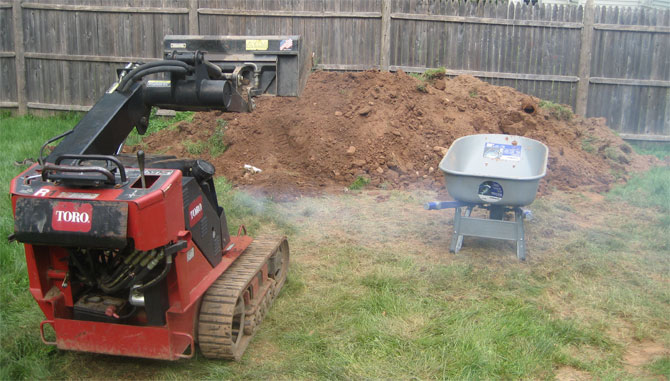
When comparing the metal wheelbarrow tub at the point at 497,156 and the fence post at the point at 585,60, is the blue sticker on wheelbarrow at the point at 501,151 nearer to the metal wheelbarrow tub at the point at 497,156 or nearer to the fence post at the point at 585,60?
the metal wheelbarrow tub at the point at 497,156

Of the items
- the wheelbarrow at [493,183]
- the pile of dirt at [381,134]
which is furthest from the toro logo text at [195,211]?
the pile of dirt at [381,134]

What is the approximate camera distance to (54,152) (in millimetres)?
3346

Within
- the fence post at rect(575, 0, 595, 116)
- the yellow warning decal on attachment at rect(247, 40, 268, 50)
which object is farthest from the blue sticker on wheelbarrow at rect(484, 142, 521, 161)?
the fence post at rect(575, 0, 595, 116)

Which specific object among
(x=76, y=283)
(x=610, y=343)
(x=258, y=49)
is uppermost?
(x=258, y=49)

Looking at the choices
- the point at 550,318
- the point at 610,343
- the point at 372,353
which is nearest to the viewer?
the point at 372,353

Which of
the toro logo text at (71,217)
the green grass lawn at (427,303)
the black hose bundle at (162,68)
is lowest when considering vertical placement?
the green grass lawn at (427,303)

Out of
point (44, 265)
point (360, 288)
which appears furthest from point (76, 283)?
point (360, 288)

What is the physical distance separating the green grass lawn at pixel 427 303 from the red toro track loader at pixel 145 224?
0.29m

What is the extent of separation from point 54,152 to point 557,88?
9882 millimetres

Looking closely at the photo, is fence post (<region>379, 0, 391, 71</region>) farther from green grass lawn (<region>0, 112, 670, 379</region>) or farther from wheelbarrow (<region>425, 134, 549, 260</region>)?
wheelbarrow (<region>425, 134, 549, 260</region>)

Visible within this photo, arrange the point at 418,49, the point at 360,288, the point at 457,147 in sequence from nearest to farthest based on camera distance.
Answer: the point at 360,288 → the point at 457,147 → the point at 418,49

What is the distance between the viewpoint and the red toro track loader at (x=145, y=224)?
3.01 m

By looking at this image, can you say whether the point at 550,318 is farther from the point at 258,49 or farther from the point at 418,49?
the point at 418,49

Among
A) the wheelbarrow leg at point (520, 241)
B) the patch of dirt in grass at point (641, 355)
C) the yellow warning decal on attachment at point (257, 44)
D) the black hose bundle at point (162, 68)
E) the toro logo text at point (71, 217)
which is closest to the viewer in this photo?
the toro logo text at point (71, 217)
